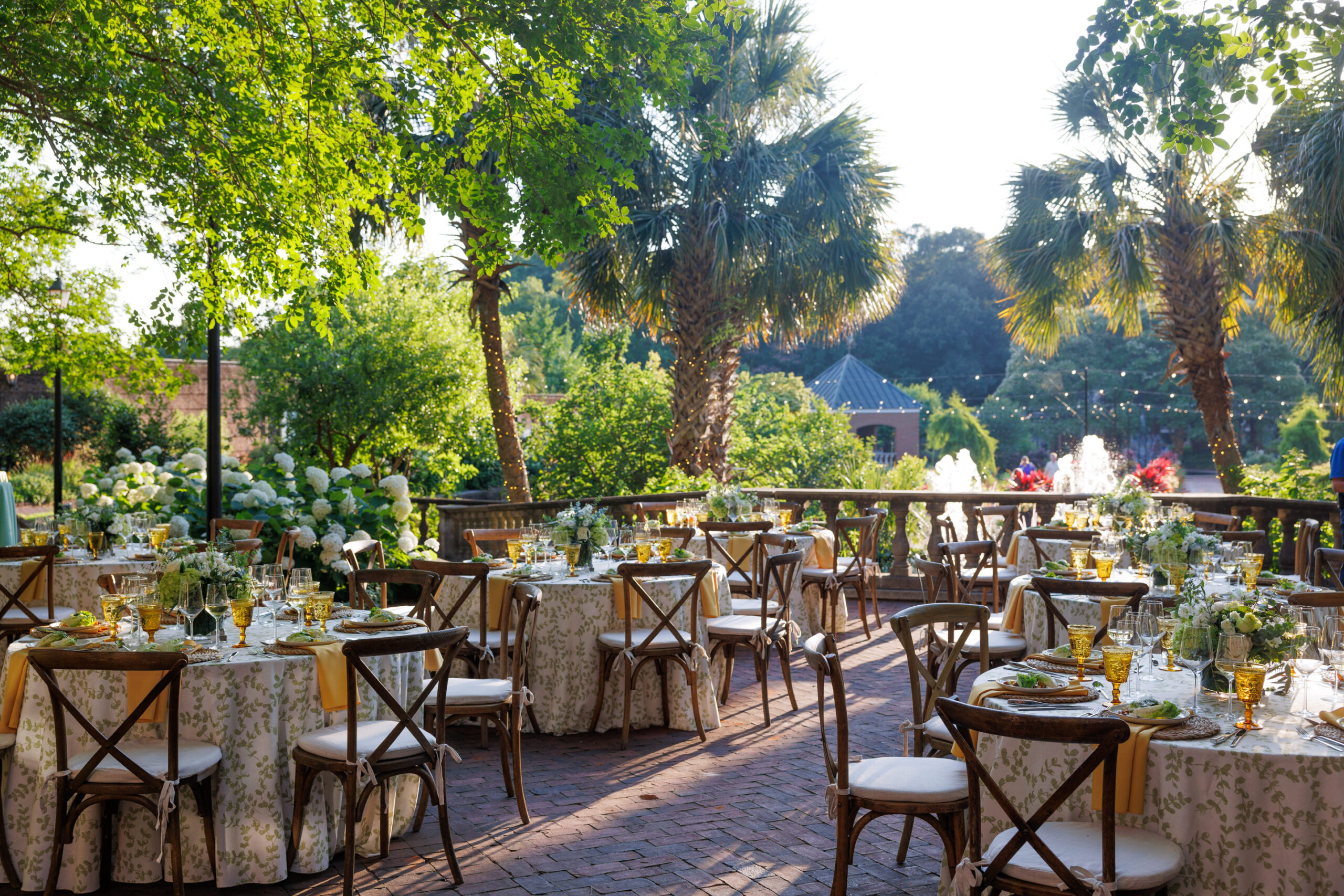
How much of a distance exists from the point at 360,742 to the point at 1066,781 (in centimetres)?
278

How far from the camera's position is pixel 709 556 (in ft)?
30.1

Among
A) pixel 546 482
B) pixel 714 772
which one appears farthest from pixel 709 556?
pixel 546 482

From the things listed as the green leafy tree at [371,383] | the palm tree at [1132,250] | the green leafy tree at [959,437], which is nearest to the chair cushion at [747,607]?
the palm tree at [1132,250]

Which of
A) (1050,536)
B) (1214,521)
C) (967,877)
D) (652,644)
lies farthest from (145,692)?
(1214,521)

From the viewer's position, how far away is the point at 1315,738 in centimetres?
333

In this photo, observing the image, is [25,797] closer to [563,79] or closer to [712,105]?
[563,79]

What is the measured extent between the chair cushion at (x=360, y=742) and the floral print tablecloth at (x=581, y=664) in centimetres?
229

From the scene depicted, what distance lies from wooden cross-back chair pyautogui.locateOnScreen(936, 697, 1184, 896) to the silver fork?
0.57 metres

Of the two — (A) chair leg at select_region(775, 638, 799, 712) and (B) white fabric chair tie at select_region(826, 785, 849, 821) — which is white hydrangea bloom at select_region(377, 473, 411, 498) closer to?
(A) chair leg at select_region(775, 638, 799, 712)

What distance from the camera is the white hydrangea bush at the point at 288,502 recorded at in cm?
1073

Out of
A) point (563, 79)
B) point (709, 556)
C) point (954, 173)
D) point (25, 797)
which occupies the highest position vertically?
point (954, 173)

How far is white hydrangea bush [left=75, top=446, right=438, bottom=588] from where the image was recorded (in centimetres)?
1073

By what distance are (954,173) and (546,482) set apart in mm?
25936

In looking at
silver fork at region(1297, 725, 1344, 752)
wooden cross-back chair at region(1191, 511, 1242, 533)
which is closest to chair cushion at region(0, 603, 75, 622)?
silver fork at region(1297, 725, 1344, 752)
